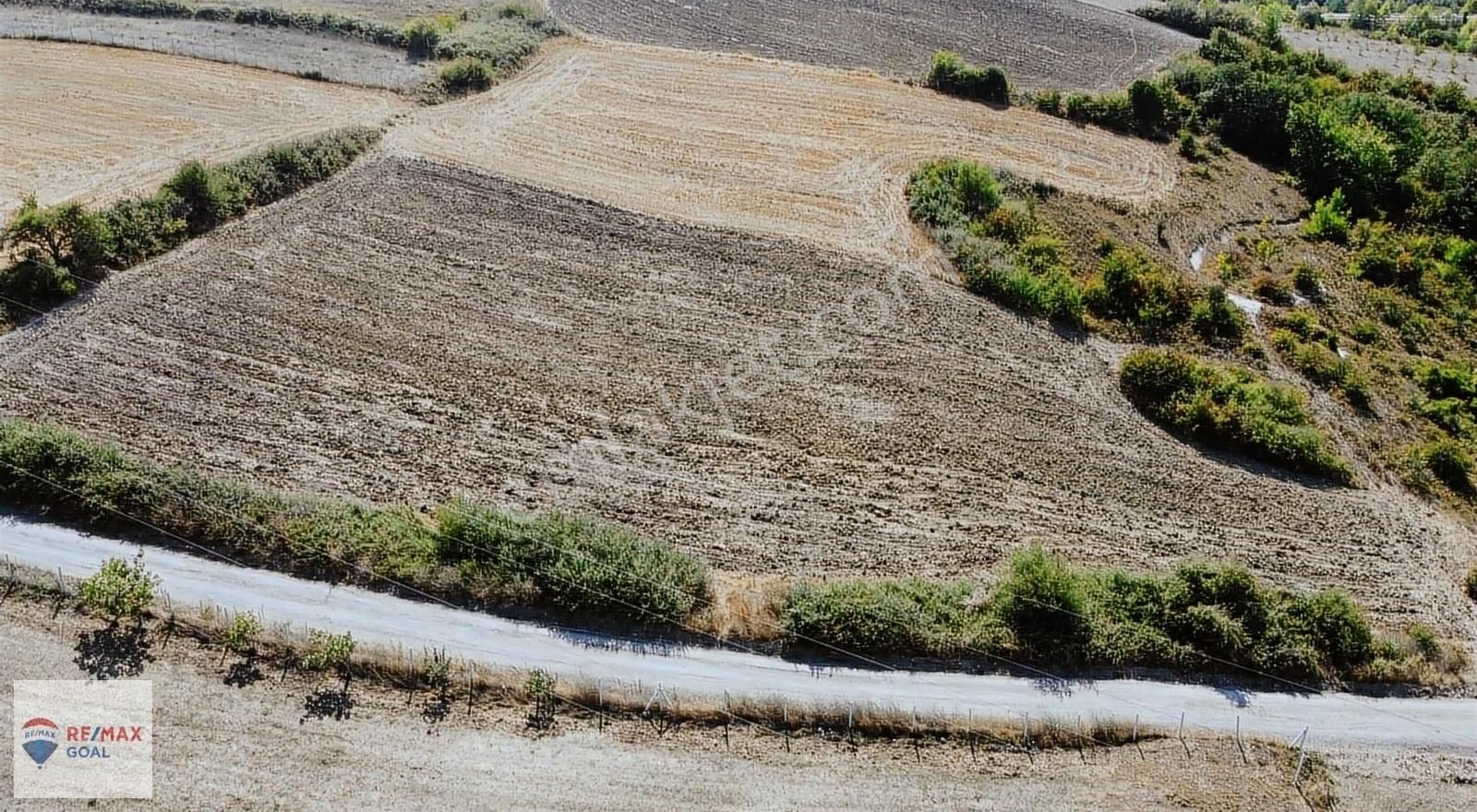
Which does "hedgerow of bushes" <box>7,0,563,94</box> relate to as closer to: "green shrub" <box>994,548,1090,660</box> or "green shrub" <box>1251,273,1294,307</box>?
"green shrub" <box>1251,273,1294,307</box>

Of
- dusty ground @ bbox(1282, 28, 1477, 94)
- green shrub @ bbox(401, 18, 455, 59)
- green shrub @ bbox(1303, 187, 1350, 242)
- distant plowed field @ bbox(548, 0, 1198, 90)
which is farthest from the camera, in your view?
dusty ground @ bbox(1282, 28, 1477, 94)

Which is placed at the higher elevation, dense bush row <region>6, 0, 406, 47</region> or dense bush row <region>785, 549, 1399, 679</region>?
dense bush row <region>6, 0, 406, 47</region>

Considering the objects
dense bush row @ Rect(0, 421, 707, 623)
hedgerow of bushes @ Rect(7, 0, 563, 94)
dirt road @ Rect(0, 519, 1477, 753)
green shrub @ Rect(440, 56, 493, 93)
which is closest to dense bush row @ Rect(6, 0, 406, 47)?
hedgerow of bushes @ Rect(7, 0, 563, 94)

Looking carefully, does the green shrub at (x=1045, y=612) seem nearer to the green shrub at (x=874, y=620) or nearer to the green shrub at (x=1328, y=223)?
the green shrub at (x=874, y=620)

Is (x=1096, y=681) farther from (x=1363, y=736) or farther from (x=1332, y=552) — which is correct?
(x=1332, y=552)

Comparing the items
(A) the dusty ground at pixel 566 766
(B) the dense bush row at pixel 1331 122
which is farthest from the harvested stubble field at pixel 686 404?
(B) the dense bush row at pixel 1331 122

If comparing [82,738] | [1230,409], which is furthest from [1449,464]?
[82,738]

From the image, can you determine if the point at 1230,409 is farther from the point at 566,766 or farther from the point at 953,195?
the point at 566,766
